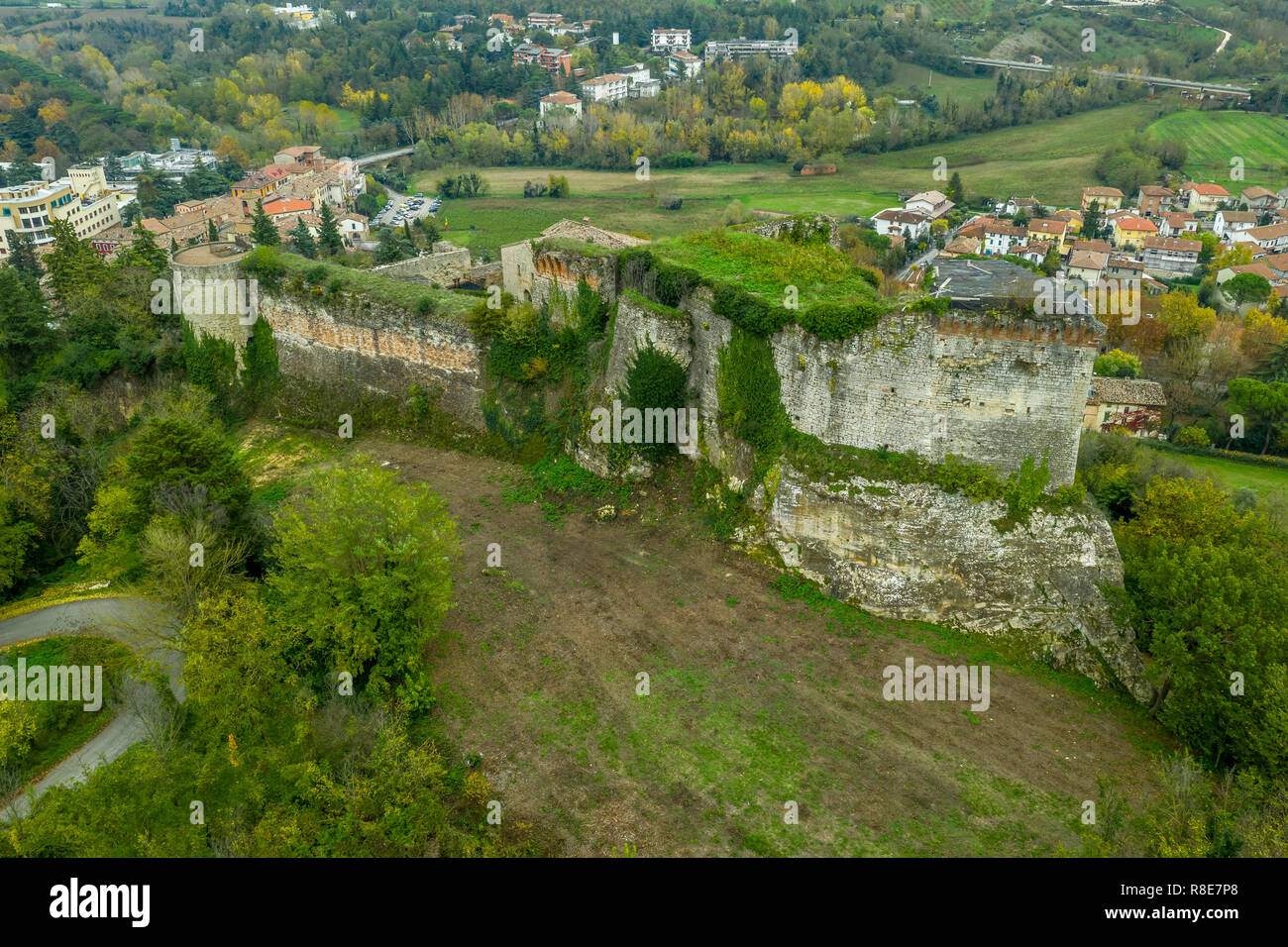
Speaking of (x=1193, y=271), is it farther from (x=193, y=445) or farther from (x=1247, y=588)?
(x=193, y=445)

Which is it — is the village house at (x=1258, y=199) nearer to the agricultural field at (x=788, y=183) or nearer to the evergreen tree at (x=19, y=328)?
the agricultural field at (x=788, y=183)

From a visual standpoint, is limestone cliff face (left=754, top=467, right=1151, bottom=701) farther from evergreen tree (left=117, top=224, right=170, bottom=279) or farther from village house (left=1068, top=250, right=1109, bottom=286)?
village house (left=1068, top=250, right=1109, bottom=286)

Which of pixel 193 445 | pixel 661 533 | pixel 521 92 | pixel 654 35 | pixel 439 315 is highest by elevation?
pixel 654 35

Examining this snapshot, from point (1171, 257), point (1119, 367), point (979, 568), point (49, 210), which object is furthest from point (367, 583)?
point (49, 210)

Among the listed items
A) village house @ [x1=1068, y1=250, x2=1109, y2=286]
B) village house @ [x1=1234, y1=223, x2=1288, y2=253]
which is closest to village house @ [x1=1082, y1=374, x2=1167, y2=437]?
village house @ [x1=1068, y1=250, x2=1109, y2=286]

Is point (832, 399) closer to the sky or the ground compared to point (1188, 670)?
closer to the sky

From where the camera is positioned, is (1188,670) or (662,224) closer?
(1188,670)

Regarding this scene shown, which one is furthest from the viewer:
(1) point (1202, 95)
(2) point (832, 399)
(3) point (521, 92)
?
(3) point (521, 92)

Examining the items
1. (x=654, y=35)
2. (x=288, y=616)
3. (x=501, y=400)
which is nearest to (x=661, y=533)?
(x=501, y=400)
